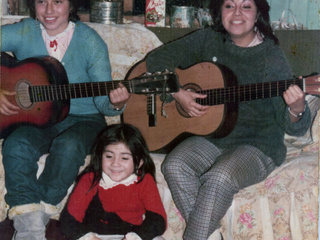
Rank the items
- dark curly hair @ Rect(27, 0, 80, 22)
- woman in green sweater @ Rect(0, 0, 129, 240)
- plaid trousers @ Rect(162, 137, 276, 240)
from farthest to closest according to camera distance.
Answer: dark curly hair @ Rect(27, 0, 80, 22) → woman in green sweater @ Rect(0, 0, 129, 240) → plaid trousers @ Rect(162, 137, 276, 240)

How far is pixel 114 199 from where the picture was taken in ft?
4.05

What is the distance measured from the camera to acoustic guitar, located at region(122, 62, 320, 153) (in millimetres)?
1187

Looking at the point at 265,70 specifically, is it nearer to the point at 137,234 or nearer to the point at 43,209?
the point at 137,234

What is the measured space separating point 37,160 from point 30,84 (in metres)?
0.29

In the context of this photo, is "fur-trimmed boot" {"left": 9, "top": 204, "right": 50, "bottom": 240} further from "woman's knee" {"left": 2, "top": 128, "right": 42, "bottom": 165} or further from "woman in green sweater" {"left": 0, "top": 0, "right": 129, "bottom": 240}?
"woman's knee" {"left": 2, "top": 128, "right": 42, "bottom": 165}

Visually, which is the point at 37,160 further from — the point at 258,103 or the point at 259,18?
the point at 259,18

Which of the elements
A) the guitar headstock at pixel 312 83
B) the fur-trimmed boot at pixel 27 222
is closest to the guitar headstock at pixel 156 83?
the guitar headstock at pixel 312 83

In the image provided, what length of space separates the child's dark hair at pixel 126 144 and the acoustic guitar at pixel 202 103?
81mm

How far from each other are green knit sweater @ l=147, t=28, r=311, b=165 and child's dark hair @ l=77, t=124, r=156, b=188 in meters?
0.27

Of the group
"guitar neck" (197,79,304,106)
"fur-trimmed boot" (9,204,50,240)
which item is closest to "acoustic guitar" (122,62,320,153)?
"guitar neck" (197,79,304,106)

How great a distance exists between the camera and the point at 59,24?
4.47ft

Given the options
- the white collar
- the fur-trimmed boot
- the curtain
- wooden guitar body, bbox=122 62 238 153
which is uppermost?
the curtain

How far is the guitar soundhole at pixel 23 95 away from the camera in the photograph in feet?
4.26

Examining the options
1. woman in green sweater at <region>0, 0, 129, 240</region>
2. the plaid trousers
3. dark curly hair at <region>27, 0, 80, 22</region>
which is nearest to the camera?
the plaid trousers
